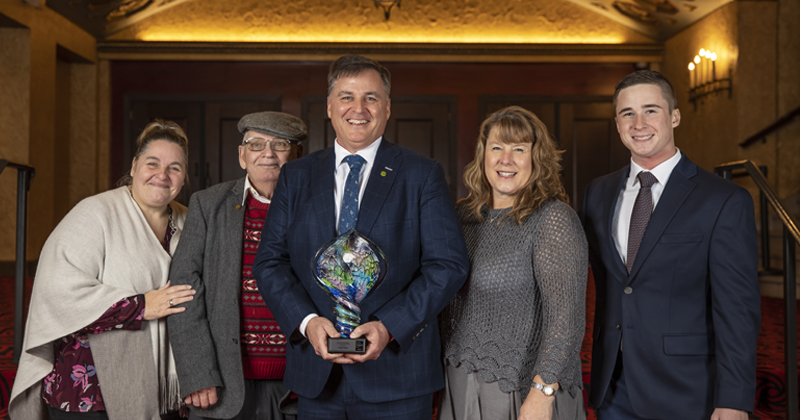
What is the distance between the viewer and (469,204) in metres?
2.06

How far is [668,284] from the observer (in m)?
1.75

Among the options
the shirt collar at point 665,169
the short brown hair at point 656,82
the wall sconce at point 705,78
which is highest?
the wall sconce at point 705,78

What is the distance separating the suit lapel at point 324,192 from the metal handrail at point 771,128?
6315 millimetres

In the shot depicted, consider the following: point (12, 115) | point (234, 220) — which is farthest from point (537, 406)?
point (12, 115)

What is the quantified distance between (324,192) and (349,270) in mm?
366

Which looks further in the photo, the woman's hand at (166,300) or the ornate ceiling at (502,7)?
the ornate ceiling at (502,7)

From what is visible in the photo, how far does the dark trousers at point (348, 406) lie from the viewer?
5.50 feet

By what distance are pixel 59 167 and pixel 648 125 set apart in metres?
8.11

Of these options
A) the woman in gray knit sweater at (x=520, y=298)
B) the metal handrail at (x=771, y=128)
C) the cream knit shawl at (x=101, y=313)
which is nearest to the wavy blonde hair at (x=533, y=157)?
the woman in gray knit sweater at (x=520, y=298)

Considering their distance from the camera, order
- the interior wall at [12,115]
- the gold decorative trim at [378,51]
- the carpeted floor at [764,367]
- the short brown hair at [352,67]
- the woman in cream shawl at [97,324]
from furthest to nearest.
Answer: the gold decorative trim at [378,51], the interior wall at [12,115], the carpeted floor at [764,367], the woman in cream shawl at [97,324], the short brown hair at [352,67]

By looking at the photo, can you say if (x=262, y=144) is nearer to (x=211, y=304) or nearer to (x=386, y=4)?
(x=211, y=304)

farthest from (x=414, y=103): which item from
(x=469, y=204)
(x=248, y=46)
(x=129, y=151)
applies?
(x=469, y=204)

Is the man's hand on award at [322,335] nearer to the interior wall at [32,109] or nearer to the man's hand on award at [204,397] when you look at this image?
the man's hand on award at [204,397]

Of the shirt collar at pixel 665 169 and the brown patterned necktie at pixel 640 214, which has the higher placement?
the shirt collar at pixel 665 169
